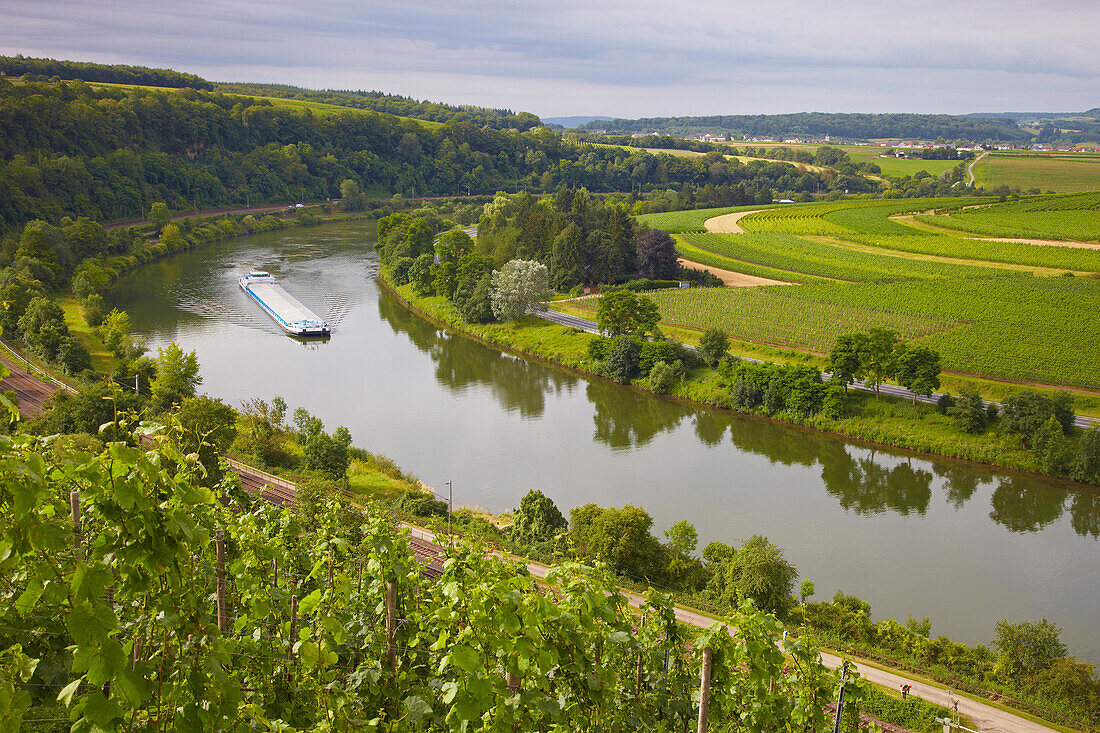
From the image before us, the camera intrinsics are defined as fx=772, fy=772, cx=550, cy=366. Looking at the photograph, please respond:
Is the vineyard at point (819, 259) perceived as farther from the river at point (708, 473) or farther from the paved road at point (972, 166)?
the paved road at point (972, 166)

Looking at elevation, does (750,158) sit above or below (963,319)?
above

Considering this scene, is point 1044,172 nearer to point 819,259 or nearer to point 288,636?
point 819,259

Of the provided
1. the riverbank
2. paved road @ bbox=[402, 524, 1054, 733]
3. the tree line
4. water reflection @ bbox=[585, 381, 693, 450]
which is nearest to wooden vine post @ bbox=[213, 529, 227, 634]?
paved road @ bbox=[402, 524, 1054, 733]

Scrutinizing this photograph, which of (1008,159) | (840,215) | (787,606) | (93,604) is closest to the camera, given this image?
(93,604)

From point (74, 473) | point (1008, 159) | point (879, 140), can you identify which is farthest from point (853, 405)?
point (879, 140)

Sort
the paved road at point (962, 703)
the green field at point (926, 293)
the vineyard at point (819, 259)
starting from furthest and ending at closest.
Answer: the vineyard at point (819, 259)
the green field at point (926, 293)
the paved road at point (962, 703)

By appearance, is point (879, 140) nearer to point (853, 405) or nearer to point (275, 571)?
point (853, 405)

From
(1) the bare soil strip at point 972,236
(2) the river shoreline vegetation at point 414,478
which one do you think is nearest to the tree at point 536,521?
(2) the river shoreline vegetation at point 414,478
